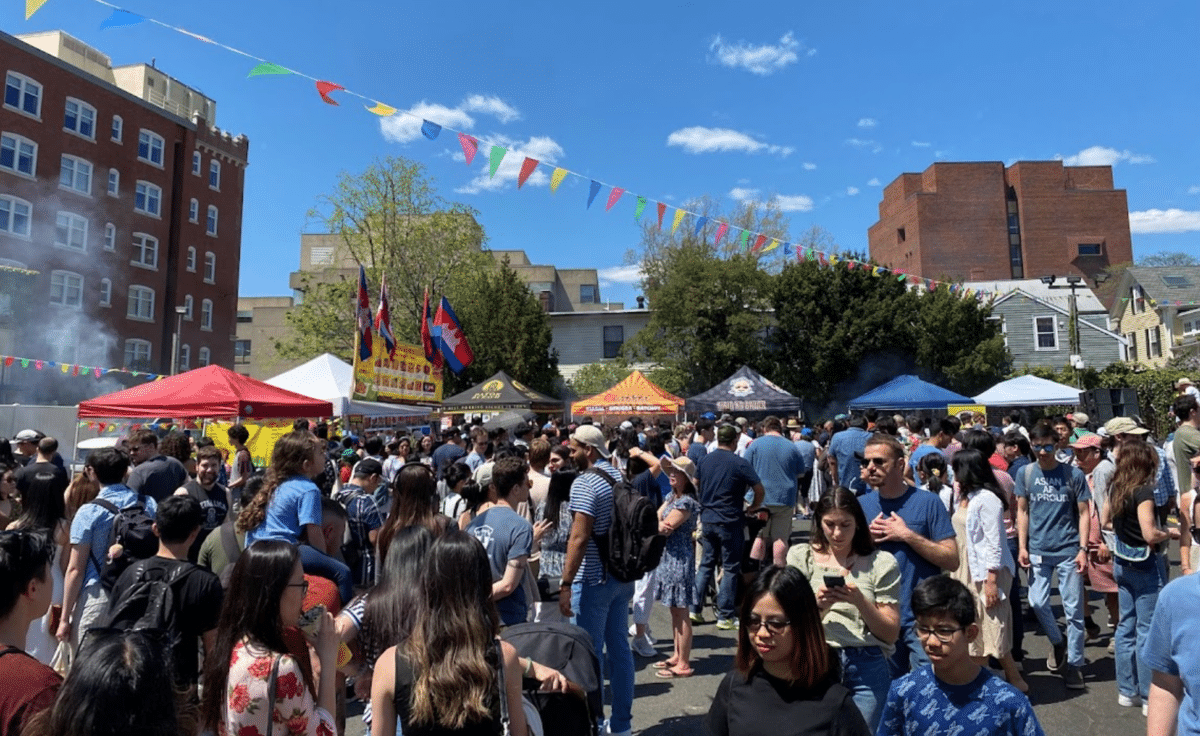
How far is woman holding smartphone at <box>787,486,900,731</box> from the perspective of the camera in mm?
2918

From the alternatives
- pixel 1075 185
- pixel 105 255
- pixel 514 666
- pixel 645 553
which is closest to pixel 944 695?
pixel 514 666

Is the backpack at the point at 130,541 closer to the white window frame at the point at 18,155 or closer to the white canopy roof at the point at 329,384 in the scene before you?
the white canopy roof at the point at 329,384

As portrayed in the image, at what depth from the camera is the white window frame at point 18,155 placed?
2950cm

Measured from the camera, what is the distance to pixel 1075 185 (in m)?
60.2

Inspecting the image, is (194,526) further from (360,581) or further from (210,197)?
(210,197)

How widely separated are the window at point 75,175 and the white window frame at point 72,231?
4.07 feet

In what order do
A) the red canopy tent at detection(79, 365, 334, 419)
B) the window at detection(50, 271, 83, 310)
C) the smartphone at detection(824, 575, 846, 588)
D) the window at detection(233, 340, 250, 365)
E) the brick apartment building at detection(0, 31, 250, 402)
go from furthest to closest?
the window at detection(233, 340, 250, 365) → the window at detection(50, 271, 83, 310) → the brick apartment building at detection(0, 31, 250, 402) → the red canopy tent at detection(79, 365, 334, 419) → the smartphone at detection(824, 575, 846, 588)

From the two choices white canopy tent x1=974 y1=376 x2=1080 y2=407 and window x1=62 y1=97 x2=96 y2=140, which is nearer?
white canopy tent x1=974 y1=376 x2=1080 y2=407

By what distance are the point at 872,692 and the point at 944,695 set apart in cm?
65

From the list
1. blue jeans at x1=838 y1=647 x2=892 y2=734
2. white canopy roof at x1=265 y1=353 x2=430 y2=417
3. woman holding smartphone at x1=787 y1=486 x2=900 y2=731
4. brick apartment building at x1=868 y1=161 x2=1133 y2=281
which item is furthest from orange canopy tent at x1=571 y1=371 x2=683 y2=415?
brick apartment building at x1=868 y1=161 x2=1133 y2=281

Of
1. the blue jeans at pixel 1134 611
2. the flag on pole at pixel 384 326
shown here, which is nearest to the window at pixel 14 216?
the flag on pole at pixel 384 326

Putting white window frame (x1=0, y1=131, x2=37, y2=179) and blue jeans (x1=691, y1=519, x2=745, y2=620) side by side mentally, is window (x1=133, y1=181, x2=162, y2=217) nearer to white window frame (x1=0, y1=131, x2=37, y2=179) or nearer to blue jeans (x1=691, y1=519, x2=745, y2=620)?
white window frame (x1=0, y1=131, x2=37, y2=179)

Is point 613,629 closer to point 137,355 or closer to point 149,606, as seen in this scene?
point 149,606

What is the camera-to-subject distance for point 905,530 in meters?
3.76
